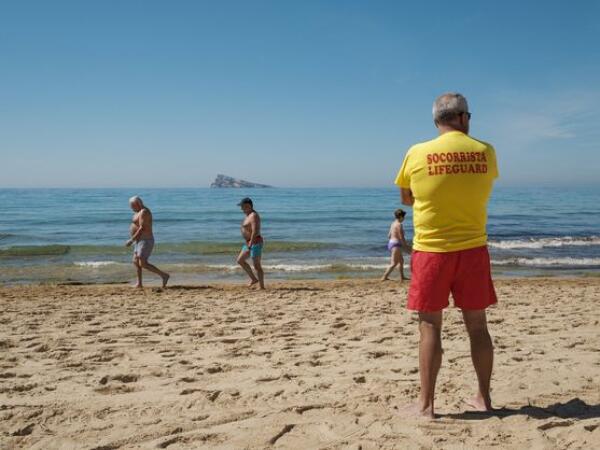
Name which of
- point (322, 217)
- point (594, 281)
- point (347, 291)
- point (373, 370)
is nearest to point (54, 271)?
point (347, 291)

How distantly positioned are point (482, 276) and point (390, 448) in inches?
40.6

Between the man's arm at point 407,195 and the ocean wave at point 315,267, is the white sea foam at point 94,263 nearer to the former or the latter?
the ocean wave at point 315,267

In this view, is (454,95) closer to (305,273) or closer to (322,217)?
(305,273)

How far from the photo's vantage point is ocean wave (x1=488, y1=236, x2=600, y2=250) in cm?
1730

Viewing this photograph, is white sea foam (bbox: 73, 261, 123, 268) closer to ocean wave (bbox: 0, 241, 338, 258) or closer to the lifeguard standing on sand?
ocean wave (bbox: 0, 241, 338, 258)

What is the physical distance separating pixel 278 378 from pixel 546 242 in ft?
57.7

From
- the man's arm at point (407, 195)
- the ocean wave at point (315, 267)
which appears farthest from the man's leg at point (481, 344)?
the ocean wave at point (315, 267)

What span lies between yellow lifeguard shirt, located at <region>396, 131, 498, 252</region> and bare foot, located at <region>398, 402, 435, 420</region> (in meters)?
0.96

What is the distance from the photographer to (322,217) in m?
30.6

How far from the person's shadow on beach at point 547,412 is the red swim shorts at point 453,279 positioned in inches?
27.8

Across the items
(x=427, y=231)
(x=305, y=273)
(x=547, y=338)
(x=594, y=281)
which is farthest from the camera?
(x=305, y=273)

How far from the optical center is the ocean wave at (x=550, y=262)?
13.5 meters

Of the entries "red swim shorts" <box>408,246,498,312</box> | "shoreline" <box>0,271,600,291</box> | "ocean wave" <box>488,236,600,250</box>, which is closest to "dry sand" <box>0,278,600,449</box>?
"red swim shorts" <box>408,246,498,312</box>

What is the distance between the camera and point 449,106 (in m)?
2.69
